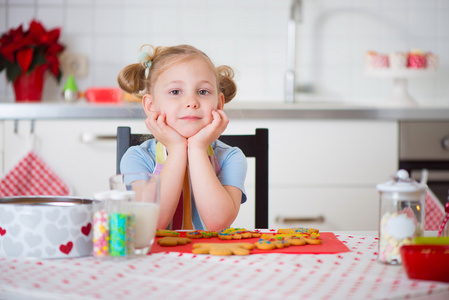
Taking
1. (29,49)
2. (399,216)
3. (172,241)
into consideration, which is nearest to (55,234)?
(172,241)

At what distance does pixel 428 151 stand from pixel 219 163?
121cm

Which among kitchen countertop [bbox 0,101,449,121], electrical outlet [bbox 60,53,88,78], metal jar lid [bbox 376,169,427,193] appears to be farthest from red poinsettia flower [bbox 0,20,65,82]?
metal jar lid [bbox 376,169,427,193]

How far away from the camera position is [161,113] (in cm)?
136

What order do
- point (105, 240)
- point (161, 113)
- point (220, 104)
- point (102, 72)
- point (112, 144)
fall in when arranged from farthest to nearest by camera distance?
point (102, 72) → point (112, 144) → point (220, 104) → point (161, 113) → point (105, 240)

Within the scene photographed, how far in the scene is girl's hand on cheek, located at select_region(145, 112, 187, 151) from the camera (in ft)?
4.33

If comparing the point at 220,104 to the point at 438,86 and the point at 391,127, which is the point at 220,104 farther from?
the point at 438,86

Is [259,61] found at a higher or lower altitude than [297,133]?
higher

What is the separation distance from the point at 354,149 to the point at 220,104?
3.45 feet

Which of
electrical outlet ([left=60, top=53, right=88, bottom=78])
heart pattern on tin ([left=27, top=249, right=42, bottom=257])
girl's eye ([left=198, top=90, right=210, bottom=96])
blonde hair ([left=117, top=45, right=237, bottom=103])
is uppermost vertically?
electrical outlet ([left=60, top=53, right=88, bottom=78])

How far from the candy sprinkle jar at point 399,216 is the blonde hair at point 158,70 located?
639 mm

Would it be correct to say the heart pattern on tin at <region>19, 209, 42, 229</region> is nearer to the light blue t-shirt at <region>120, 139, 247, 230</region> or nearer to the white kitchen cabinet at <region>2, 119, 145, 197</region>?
the light blue t-shirt at <region>120, 139, 247, 230</region>

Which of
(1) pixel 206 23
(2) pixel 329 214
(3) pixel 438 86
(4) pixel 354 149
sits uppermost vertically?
(1) pixel 206 23

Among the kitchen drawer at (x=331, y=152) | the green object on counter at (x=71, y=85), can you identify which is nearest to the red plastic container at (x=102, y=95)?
the green object on counter at (x=71, y=85)

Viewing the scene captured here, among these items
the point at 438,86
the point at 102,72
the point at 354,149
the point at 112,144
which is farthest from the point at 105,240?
the point at 438,86
